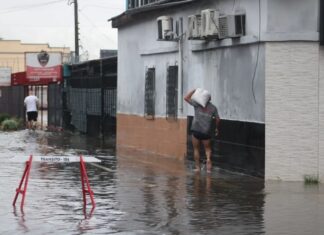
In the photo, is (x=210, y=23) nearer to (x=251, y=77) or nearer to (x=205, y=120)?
(x=251, y=77)

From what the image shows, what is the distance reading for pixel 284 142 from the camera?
14383mm

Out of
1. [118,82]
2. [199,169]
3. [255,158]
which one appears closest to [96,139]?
[118,82]

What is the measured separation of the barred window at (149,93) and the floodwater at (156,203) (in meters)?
4.05

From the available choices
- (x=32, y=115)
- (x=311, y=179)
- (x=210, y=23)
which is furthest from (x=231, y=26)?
(x=32, y=115)

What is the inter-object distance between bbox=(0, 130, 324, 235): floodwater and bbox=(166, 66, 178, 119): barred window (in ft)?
8.42

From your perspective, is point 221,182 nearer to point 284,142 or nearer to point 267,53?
point 284,142

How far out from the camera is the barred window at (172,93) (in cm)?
1952

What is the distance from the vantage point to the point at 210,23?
1614cm

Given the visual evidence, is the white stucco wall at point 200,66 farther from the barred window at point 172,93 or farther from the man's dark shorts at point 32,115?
the man's dark shorts at point 32,115

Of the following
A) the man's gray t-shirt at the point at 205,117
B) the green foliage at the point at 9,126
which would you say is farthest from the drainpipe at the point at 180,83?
the green foliage at the point at 9,126

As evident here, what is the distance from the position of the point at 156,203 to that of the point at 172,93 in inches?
326

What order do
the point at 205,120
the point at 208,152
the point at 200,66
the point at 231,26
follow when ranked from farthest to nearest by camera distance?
the point at 200,66, the point at 208,152, the point at 205,120, the point at 231,26

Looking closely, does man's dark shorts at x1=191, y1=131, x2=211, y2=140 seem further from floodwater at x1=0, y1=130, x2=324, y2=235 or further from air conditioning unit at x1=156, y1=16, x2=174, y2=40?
air conditioning unit at x1=156, y1=16, x2=174, y2=40

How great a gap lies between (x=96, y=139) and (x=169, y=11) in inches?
347
